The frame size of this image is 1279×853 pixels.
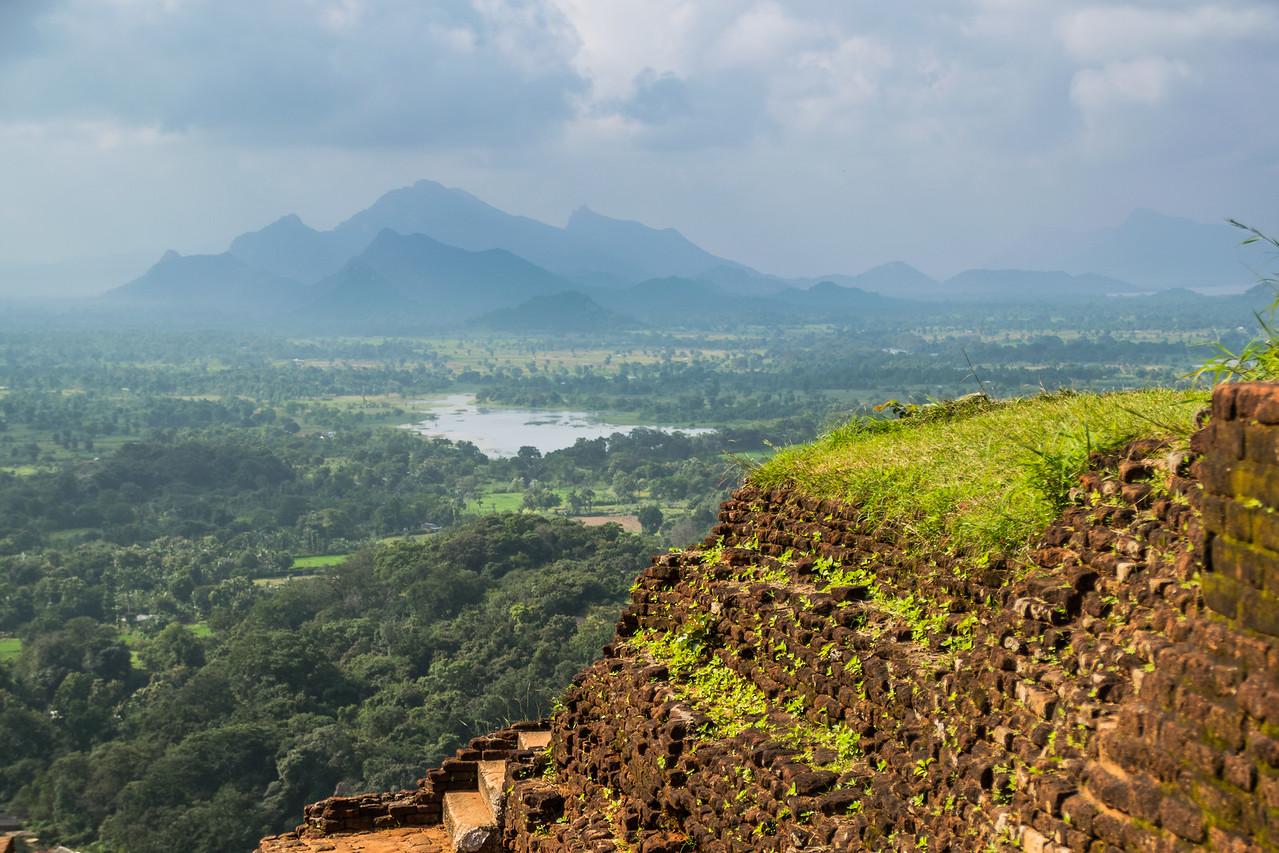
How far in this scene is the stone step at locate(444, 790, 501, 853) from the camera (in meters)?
10.9

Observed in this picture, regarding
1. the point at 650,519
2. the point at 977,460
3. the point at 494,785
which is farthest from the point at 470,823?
the point at 650,519

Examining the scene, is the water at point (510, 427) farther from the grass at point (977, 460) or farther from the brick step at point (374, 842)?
the grass at point (977, 460)

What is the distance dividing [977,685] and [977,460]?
2134 millimetres

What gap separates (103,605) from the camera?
58.9 m

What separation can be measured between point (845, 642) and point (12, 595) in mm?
60648

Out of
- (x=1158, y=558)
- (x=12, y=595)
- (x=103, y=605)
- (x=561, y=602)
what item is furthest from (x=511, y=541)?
(x=1158, y=558)

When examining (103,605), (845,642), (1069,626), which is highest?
(1069,626)

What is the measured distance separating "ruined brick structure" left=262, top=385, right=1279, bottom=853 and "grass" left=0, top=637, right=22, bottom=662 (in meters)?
47.0

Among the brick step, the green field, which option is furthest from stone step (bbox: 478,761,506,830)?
the green field

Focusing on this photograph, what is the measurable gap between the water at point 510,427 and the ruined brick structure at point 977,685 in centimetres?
9880

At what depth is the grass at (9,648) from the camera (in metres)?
50.8

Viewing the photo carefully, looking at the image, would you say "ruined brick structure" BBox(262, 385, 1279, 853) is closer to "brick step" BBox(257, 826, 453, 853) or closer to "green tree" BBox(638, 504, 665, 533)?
"brick step" BBox(257, 826, 453, 853)

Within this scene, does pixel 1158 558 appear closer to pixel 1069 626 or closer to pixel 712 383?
pixel 1069 626

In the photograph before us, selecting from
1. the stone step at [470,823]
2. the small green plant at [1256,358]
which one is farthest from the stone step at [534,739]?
the small green plant at [1256,358]
